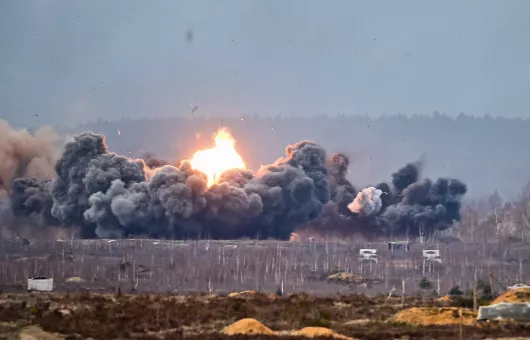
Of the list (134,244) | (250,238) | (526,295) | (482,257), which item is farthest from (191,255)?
(526,295)

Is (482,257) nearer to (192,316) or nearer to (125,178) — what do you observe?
(125,178)

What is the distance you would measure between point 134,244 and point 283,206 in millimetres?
40233

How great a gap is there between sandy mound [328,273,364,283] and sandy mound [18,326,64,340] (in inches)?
3342

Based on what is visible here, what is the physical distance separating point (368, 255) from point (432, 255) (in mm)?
15300

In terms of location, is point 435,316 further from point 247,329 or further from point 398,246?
point 398,246

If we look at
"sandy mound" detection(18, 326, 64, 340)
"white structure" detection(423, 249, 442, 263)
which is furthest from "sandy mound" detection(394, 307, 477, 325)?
"white structure" detection(423, 249, 442, 263)

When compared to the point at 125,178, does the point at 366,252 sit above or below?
below

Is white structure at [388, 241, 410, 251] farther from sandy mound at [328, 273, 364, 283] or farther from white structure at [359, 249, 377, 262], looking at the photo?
sandy mound at [328, 273, 364, 283]

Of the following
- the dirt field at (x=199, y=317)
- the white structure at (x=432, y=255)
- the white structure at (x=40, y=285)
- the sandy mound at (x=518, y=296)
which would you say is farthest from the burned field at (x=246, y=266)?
the sandy mound at (x=518, y=296)

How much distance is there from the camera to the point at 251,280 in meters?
150

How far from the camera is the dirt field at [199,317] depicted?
5841 centimetres

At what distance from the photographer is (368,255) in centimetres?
17112

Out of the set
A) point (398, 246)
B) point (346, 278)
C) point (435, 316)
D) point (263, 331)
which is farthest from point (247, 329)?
point (398, 246)

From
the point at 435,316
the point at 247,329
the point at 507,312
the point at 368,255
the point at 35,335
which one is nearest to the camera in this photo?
the point at 35,335
